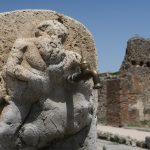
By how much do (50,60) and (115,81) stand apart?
18.3m

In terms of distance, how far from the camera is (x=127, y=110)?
20641mm

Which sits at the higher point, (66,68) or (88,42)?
(88,42)

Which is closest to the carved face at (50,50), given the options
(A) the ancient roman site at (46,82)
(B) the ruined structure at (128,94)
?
(A) the ancient roman site at (46,82)

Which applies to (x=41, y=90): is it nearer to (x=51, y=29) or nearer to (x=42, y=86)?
(x=42, y=86)

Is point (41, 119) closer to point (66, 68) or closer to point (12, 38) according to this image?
point (66, 68)

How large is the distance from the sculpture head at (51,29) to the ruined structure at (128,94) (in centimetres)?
1770

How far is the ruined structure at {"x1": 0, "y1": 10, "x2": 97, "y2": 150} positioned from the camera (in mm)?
2689

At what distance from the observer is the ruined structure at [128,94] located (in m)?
20.6

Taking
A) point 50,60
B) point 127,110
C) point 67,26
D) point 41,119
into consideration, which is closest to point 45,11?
point 67,26

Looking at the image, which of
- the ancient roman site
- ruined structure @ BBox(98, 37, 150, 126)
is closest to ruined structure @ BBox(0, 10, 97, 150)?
the ancient roman site

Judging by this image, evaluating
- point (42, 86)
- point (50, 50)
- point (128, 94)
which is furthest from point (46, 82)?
point (128, 94)

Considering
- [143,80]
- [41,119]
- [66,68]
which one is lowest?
[41,119]

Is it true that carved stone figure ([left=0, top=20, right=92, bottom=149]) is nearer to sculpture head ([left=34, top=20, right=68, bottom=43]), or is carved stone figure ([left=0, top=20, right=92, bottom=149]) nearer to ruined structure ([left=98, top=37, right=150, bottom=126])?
sculpture head ([left=34, top=20, right=68, bottom=43])

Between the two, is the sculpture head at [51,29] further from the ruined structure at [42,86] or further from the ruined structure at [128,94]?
the ruined structure at [128,94]
